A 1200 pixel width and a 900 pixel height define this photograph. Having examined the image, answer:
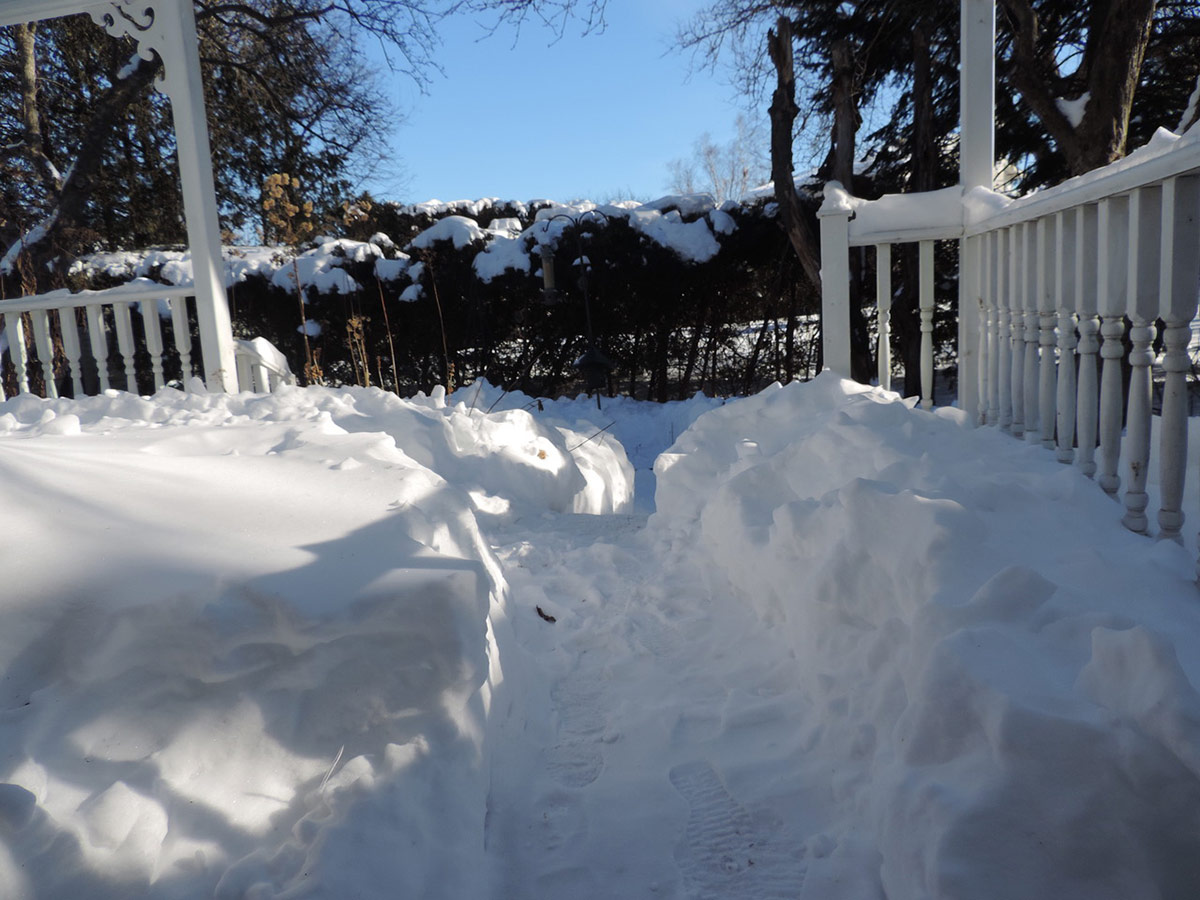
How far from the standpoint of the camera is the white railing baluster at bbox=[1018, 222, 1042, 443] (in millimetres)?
2201

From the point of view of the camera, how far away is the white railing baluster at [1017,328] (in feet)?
7.55

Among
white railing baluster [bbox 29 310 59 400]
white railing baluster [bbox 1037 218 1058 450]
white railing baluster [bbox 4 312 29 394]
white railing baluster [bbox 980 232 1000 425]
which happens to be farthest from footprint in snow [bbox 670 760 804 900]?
white railing baluster [bbox 4 312 29 394]

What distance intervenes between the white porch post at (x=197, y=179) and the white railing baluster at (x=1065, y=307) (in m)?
4.66

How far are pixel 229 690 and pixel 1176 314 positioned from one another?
179cm

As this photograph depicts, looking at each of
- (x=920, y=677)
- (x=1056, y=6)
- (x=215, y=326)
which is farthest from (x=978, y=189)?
(x=1056, y=6)

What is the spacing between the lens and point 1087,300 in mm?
1803

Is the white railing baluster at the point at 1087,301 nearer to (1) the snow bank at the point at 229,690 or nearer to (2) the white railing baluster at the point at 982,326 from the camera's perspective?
(2) the white railing baluster at the point at 982,326

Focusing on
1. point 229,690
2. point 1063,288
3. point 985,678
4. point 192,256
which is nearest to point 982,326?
point 1063,288

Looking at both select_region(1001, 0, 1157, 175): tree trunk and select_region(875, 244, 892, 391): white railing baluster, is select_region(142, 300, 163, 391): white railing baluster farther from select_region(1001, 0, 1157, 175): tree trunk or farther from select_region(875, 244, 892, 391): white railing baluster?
select_region(1001, 0, 1157, 175): tree trunk

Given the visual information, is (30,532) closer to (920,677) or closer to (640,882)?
(640,882)

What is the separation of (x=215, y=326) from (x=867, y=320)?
5.76 meters

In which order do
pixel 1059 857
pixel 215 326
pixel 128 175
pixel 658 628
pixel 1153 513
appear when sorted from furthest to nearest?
1. pixel 128 175
2. pixel 215 326
3. pixel 658 628
4. pixel 1153 513
5. pixel 1059 857

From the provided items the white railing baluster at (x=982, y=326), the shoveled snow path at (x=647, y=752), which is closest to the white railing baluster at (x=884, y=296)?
the white railing baluster at (x=982, y=326)

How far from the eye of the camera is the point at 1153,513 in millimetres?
1794
